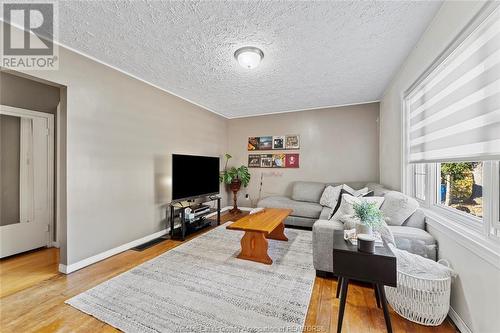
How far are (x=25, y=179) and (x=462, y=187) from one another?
5.14m

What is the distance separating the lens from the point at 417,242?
6.32ft

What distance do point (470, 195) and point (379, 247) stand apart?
856 mm

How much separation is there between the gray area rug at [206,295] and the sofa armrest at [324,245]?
0.18 meters

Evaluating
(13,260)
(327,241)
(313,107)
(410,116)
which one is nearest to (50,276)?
(13,260)

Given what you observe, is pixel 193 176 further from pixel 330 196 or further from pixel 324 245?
pixel 330 196

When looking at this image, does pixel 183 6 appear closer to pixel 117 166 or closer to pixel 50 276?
pixel 117 166

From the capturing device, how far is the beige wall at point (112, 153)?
2.36 m

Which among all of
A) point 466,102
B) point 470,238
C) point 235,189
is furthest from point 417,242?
point 235,189

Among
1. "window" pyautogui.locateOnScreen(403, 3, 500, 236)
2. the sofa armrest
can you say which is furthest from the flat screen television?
"window" pyautogui.locateOnScreen(403, 3, 500, 236)

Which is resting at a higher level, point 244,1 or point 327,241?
point 244,1

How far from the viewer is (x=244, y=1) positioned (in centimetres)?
164

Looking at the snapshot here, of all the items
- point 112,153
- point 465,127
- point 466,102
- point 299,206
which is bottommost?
point 299,206

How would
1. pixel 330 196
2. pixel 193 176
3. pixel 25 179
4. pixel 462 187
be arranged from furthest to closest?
pixel 330 196
pixel 193 176
pixel 25 179
pixel 462 187

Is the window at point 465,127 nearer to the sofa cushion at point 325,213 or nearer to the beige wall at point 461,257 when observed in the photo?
the beige wall at point 461,257
